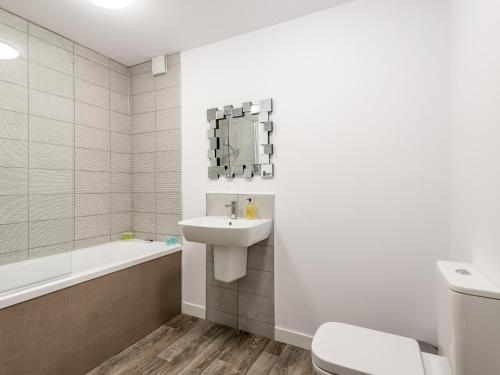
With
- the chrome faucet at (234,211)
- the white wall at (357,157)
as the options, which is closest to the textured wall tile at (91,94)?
the white wall at (357,157)

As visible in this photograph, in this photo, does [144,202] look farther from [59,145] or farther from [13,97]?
[13,97]

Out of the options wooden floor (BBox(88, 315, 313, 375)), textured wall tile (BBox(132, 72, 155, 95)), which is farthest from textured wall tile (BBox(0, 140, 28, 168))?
wooden floor (BBox(88, 315, 313, 375))

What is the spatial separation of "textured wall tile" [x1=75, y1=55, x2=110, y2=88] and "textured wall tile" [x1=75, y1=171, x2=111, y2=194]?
0.89 meters

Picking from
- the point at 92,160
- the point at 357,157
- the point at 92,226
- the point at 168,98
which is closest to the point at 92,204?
the point at 92,226

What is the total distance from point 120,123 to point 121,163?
423mm

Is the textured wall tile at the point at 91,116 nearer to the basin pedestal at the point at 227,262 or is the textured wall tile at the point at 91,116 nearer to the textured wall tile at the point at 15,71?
the textured wall tile at the point at 15,71

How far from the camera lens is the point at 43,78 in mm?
2250

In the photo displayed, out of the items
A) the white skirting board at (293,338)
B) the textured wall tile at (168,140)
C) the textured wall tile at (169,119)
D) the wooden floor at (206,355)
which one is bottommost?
the wooden floor at (206,355)

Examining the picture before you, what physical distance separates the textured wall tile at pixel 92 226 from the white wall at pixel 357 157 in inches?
55.3

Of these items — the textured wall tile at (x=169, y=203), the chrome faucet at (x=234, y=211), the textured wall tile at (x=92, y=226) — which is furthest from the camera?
the textured wall tile at (x=169, y=203)

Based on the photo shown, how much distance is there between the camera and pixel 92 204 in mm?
2625

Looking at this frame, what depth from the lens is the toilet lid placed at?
42.9 inches

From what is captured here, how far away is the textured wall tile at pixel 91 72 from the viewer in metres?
2.52

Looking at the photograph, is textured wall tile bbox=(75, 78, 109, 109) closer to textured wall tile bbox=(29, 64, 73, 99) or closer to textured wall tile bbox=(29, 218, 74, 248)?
textured wall tile bbox=(29, 64, 73, 99)
